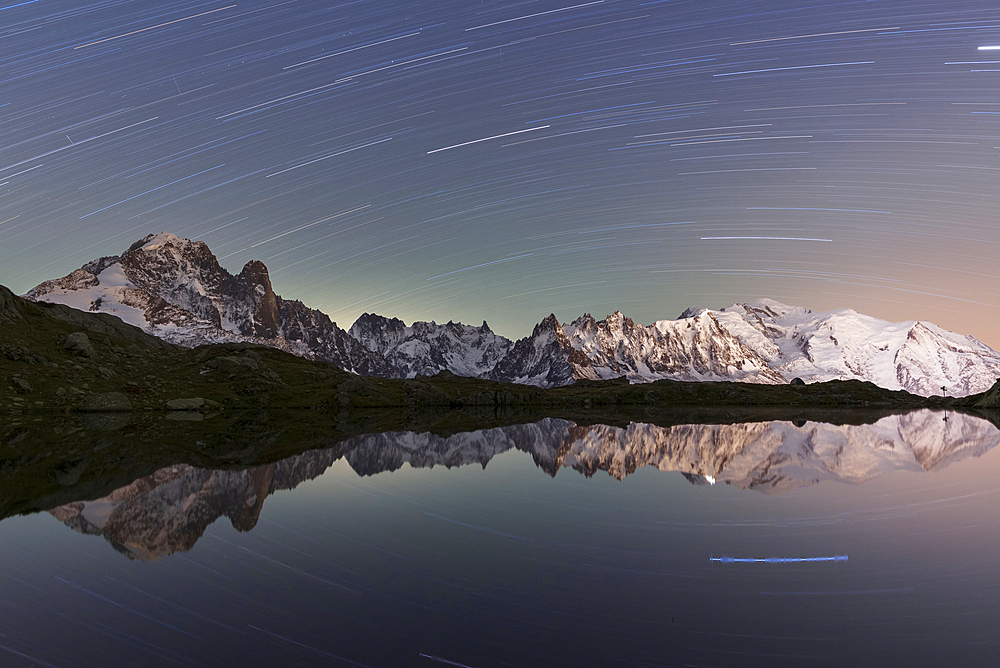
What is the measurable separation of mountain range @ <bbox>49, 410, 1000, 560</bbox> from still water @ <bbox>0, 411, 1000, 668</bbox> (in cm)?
27

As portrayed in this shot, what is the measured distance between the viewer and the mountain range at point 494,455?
19.9m

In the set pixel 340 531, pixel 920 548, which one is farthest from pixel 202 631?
pixel 920 548

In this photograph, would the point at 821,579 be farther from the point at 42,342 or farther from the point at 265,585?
the point at 42,342

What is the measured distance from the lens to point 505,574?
1447 centimetres

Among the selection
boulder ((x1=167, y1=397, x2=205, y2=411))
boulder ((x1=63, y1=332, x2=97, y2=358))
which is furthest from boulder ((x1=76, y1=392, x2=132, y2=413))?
boulder ((x1=63, y1=332, x2=97, y2=358))

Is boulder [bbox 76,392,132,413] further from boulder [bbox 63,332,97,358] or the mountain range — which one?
the mountain range

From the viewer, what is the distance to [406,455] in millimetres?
43188

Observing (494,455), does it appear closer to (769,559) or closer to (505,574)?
(769,559)

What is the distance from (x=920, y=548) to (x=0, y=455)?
53.4 metres

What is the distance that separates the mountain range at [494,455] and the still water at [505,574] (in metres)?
0.27

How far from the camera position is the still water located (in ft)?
33.7

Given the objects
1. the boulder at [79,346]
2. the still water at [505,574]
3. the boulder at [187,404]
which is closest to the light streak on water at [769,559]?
the still water at [505,574]

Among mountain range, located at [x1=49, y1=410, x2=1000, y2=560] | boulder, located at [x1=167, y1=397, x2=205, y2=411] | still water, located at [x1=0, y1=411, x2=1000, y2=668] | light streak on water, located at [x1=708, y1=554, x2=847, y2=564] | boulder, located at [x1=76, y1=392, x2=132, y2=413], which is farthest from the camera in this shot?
boulder, located at [x1=167, y1=397, x2=205, y2=411]

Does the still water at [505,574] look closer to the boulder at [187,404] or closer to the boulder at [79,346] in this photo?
the boulder at [187,404]
